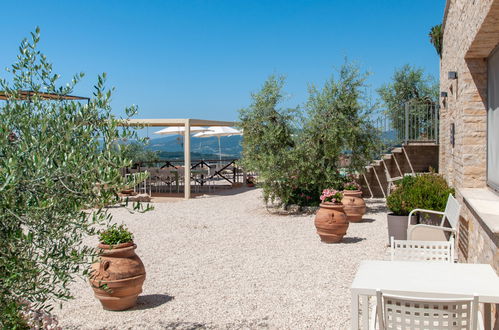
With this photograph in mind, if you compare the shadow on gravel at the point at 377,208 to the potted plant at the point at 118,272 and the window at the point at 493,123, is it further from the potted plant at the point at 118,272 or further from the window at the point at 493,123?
the potted plant at the point at 118,272

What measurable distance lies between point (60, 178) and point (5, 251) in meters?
0.49

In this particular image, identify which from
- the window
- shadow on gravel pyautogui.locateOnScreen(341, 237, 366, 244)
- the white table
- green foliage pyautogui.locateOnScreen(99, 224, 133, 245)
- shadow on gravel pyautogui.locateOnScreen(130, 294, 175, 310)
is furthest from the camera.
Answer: shadow on gravel pyautogui.locateOnScreen(341, 237, 366, 244)

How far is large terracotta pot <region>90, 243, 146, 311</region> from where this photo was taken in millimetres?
4316

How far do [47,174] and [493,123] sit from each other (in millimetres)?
4176

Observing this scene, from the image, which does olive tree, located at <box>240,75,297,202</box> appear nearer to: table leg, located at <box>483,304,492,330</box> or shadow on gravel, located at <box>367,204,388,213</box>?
shadow on gravel, located at <box>367,204,388,213</box>

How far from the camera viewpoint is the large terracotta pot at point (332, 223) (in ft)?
24.5

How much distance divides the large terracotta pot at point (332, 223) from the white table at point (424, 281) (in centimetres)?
409

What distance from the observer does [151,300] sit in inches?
191

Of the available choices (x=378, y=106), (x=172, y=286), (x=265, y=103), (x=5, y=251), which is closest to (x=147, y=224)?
(x=265, y=103)

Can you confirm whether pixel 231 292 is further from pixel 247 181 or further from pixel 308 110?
pixel 247 181

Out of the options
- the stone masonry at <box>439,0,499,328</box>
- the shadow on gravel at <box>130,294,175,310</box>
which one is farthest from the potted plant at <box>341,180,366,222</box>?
the shadow on gravel at <box>130,294,175,310</box>

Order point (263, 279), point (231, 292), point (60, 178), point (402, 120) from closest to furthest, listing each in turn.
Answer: point (60, 178) < point (231, 292) < point (263, 279) < point (402, 120)

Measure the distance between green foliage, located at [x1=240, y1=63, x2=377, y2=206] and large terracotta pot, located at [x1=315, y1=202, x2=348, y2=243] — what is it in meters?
3.08

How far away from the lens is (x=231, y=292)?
5051mm
